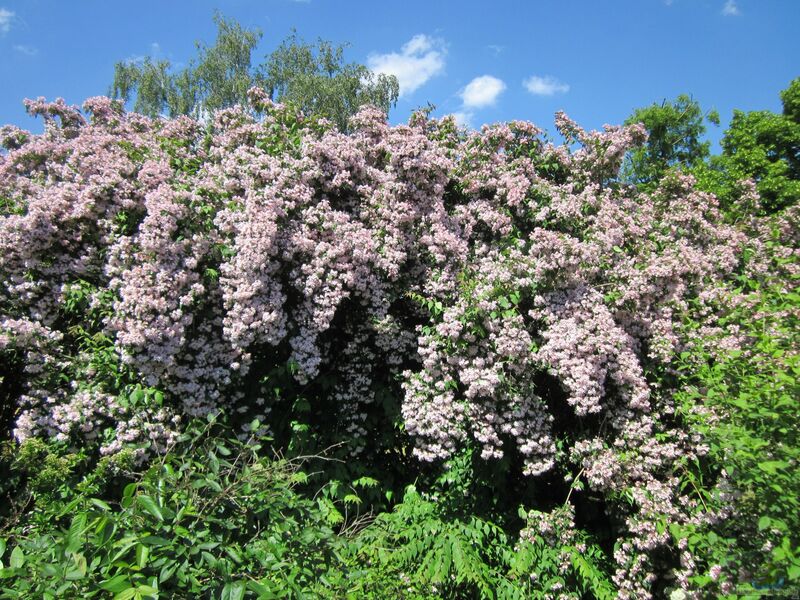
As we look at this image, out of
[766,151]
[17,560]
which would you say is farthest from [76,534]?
[766,151]

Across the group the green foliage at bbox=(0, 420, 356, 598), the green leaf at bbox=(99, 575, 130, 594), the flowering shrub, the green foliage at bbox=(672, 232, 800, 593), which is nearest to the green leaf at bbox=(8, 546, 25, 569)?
the green foliage at bbox=(0, 420, 356, 598)

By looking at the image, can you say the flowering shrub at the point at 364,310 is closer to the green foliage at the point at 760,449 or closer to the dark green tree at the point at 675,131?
the green foliage at the point at 760,449

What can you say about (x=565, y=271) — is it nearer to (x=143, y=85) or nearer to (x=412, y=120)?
(x=412, y=120)

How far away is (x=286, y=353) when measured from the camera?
5.11 metres

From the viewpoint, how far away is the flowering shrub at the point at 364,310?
4.43 metres

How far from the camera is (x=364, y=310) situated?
5.33 metres

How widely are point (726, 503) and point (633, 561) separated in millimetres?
1186

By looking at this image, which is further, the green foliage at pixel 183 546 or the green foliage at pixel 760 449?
the green foliage at pixel 760 449

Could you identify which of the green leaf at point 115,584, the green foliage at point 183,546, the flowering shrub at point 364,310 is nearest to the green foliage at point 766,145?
the flowering shrub at point 364,310

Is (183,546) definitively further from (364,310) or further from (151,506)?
(364,310)

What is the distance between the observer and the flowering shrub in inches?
174

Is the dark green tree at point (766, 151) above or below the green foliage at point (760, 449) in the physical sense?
above

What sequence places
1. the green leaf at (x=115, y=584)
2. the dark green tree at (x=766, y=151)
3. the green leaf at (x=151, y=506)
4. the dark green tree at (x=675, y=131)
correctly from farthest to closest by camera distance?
the dark green tree at (x=675, y=131) < the dark green tree at (x=766, y=151) < the green leaf at (x=151, y=506) < the green leaf at (x=115, y=584)

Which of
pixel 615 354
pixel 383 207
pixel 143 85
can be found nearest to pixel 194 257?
pixel 383 207
